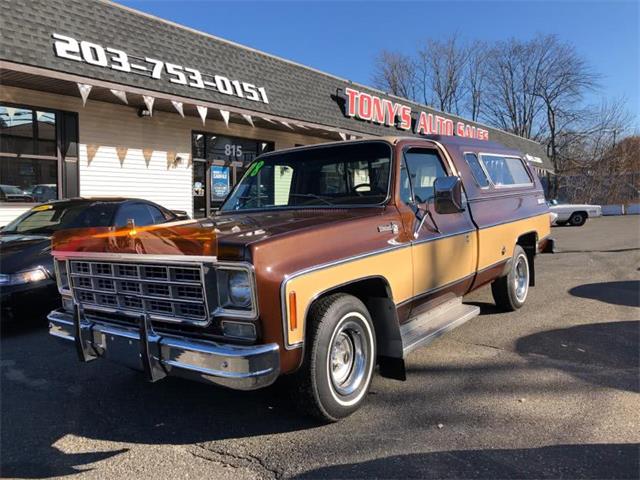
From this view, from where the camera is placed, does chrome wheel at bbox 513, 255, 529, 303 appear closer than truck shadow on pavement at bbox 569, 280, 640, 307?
Yes

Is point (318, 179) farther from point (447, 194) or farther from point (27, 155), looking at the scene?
point (27, 155)

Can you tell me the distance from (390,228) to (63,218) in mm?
5026

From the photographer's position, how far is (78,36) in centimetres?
906

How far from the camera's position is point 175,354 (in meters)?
2.94

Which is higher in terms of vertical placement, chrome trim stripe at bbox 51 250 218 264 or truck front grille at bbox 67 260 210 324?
chrome trim stripe at bbox 51 250 218 264

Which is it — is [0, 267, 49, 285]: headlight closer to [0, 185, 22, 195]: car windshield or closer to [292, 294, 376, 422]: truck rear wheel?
[292, 294, 376, 422]: truck rear wheel

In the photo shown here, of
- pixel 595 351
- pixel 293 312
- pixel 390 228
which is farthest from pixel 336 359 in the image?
pixel 595 351

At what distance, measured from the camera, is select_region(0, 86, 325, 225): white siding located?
392 inches

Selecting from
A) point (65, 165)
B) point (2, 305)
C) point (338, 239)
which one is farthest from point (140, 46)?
point (338, 239)

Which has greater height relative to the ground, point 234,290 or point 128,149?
point 128,149

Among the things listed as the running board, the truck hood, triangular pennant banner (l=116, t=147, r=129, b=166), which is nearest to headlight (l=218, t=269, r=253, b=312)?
the truck hood

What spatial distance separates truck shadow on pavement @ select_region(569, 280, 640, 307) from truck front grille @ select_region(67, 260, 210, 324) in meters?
6.05

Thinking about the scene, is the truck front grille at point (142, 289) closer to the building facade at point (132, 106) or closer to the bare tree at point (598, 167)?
the building facade at point (132, 106)

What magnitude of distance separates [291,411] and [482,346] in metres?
2.30
